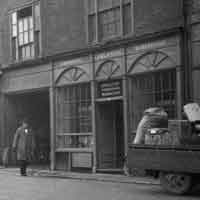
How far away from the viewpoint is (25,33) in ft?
67.8

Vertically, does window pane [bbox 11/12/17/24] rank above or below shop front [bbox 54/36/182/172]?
above

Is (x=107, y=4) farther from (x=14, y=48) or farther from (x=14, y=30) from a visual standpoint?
(x=14, y=48)

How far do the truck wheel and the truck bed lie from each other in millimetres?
253

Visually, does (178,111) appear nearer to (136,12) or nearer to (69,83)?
(136,12)

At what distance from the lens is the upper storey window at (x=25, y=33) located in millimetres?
20078

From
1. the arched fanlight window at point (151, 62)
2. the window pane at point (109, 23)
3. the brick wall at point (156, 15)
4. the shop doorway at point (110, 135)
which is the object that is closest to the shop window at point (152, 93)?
the arched fanlight window at point (151, 62)

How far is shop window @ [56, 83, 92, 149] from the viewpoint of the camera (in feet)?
59.8

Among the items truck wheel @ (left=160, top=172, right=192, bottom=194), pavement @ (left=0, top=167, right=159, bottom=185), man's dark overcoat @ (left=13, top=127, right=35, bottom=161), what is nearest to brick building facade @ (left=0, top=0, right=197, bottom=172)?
pavement @ (left=0, top=167, right=159, bottom=185)

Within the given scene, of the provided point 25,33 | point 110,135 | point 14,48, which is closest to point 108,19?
point 110,135

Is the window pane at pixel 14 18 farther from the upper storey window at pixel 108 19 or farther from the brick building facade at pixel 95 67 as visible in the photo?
the upper storey window at pixel 108 19

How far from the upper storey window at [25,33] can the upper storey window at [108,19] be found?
2.84m

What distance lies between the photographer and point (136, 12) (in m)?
16.5

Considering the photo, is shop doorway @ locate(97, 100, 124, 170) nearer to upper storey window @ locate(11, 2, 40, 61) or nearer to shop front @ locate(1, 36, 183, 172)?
shop front @ locate(1, 36, 183, 172)

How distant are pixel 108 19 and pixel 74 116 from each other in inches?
143
